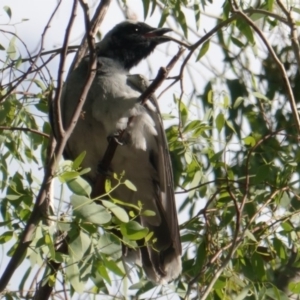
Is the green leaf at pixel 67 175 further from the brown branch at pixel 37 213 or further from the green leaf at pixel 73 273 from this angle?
the green leaf at pixel 73 273

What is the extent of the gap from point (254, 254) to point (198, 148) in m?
1.12

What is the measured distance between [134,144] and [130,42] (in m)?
0.77

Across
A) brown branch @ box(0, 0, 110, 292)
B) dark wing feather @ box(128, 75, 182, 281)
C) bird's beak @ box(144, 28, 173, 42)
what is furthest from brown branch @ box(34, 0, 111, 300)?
bird's beak @ box(144, 28, 173, 42)

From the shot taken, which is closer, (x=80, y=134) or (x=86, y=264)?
(x=86, y=264)

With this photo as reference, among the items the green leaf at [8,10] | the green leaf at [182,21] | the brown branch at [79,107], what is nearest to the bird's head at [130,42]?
the green leaf at [182,21]

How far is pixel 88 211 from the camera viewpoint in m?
2.36

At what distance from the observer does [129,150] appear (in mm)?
3988

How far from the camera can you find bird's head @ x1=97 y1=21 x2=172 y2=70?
438 centimetres

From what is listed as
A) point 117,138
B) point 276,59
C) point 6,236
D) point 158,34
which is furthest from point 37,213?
point 158,34

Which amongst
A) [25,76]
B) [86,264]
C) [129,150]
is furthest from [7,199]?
[129,150]

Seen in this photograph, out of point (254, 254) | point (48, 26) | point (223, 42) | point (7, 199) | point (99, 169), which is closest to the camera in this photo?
point (7, 199)

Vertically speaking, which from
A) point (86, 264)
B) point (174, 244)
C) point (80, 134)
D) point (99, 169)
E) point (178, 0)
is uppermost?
point (178, 0)

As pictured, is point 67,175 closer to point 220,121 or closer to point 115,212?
point 115,212

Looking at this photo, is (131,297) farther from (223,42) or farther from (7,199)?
(223,42)
